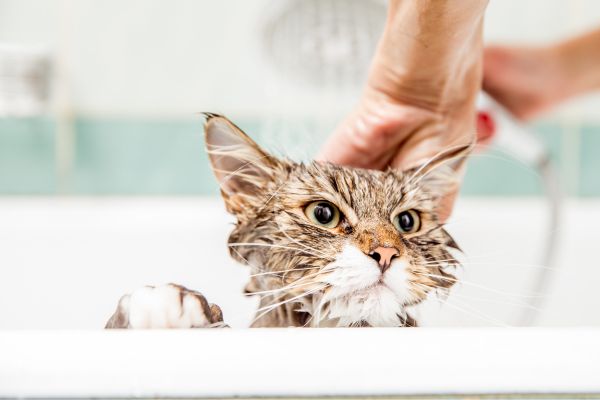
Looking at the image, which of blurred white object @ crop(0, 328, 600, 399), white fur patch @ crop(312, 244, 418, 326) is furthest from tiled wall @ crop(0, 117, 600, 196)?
blurred white object @ crop(0, 328, 600, 399)

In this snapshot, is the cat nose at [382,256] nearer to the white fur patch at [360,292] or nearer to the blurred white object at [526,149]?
the white fur patch at [360,292]

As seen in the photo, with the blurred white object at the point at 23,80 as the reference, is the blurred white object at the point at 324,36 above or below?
above

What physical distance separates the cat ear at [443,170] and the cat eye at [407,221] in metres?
0.03

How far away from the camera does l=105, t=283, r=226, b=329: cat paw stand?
39 cm

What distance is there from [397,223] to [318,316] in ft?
0.34

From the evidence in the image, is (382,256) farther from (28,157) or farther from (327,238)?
(28,157)

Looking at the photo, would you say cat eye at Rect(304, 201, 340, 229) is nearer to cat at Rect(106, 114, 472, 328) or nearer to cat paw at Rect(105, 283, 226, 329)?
cat at Rect(106, 114, 472, 328)

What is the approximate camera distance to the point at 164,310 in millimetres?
399

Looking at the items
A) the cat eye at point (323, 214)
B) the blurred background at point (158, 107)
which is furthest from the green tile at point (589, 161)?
the cat eye at point (323, 214)

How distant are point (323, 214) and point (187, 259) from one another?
0.35 meters

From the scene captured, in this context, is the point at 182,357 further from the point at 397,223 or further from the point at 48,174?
the point at 48,174

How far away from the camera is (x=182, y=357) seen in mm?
328

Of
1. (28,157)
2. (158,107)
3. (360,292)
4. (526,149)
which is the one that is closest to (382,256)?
(360,292)

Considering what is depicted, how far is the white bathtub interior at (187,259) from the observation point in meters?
0.52
